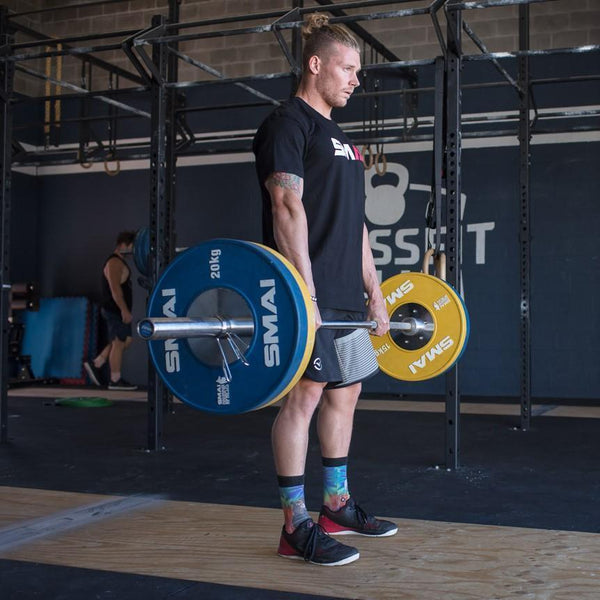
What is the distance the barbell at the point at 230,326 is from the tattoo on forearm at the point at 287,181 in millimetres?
233

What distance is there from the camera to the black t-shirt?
2.11 meters

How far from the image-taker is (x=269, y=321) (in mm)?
1870

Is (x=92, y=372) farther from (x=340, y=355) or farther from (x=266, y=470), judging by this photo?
(x=340, y=355)

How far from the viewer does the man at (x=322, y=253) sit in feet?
6.79

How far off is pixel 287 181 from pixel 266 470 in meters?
1.65

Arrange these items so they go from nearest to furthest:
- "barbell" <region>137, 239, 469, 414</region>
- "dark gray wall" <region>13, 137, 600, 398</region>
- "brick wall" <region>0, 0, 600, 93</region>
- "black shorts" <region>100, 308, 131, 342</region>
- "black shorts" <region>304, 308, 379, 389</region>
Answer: "barbell" <region>137, 239, 469, 414</region> → "black shorts" <region>304, 308, 379, 389</region> → "dark gray wall" <region>13, 137, 600, 398</region> → "brick wall" <region>0, 0, 600, 93</region> → "black shorts" <region>100, 308, 131, 342</region>

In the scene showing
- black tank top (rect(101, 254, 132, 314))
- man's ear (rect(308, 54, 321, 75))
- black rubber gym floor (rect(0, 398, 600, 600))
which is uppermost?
man's ear (rect(308, 54, 321, 75))

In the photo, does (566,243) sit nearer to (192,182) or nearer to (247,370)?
(192,182)

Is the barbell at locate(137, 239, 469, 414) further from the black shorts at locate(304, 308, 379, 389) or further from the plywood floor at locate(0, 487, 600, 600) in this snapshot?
the plywood floor at locate(0, 487, 600, 600)

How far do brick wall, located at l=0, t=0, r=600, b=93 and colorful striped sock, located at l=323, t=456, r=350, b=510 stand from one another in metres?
4.91

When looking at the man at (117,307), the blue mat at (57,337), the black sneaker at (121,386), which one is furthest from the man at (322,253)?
the blue mat at (57,337)

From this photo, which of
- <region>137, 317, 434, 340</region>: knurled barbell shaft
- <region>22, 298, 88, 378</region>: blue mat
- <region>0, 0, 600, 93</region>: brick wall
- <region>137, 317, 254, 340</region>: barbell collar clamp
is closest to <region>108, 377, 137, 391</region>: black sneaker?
<region>22, 298, 88, 378</region>: blue mat

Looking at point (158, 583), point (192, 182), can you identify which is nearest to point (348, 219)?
point (158, 583)

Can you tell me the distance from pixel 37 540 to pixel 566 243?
515cm
